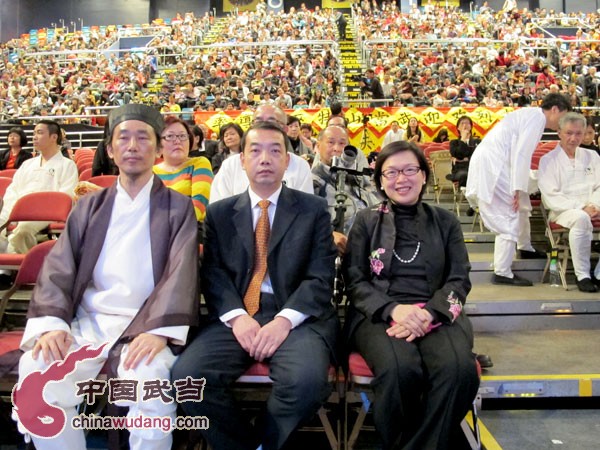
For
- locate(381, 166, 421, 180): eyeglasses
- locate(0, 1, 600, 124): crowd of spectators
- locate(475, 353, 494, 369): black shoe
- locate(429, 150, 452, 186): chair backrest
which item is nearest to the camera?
locate(381, 166, 421, 180): eyeglasses

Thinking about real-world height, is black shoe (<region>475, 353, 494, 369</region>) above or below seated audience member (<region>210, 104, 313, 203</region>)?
below

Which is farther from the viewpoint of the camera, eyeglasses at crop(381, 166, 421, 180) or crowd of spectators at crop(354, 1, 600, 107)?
crowd of spectators at crop(354, 1, 600, 107)

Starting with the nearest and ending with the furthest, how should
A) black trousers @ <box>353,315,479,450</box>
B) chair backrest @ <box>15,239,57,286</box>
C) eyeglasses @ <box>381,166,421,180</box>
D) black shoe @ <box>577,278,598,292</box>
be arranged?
black trousers @ <box>353,315,479,450</box>, eyeglasses @ <box>381,166,421,180</box>, chair backrest @ <box>15,239,57,286</box>, black shoe @ <box>577,278,598,292</box>

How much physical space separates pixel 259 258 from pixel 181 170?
1.29m

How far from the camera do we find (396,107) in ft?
34.6

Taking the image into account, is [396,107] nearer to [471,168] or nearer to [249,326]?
[471,168]

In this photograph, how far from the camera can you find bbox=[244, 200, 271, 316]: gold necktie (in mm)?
2348

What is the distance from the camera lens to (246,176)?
10.3 ft

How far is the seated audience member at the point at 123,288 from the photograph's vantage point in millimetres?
2018

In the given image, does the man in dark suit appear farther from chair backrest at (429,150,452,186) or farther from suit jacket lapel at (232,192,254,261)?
chair backrest at (429,150,452,186)

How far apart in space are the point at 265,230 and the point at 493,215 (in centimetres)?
242

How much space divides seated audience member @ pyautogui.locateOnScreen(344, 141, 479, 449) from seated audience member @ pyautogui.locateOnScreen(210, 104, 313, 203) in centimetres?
54

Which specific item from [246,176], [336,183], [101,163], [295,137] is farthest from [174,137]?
[295,137]

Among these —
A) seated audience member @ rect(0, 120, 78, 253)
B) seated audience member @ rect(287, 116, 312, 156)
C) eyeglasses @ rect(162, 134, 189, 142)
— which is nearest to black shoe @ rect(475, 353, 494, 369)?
eyeglasses @ rect(162, 134, 189, 142)
